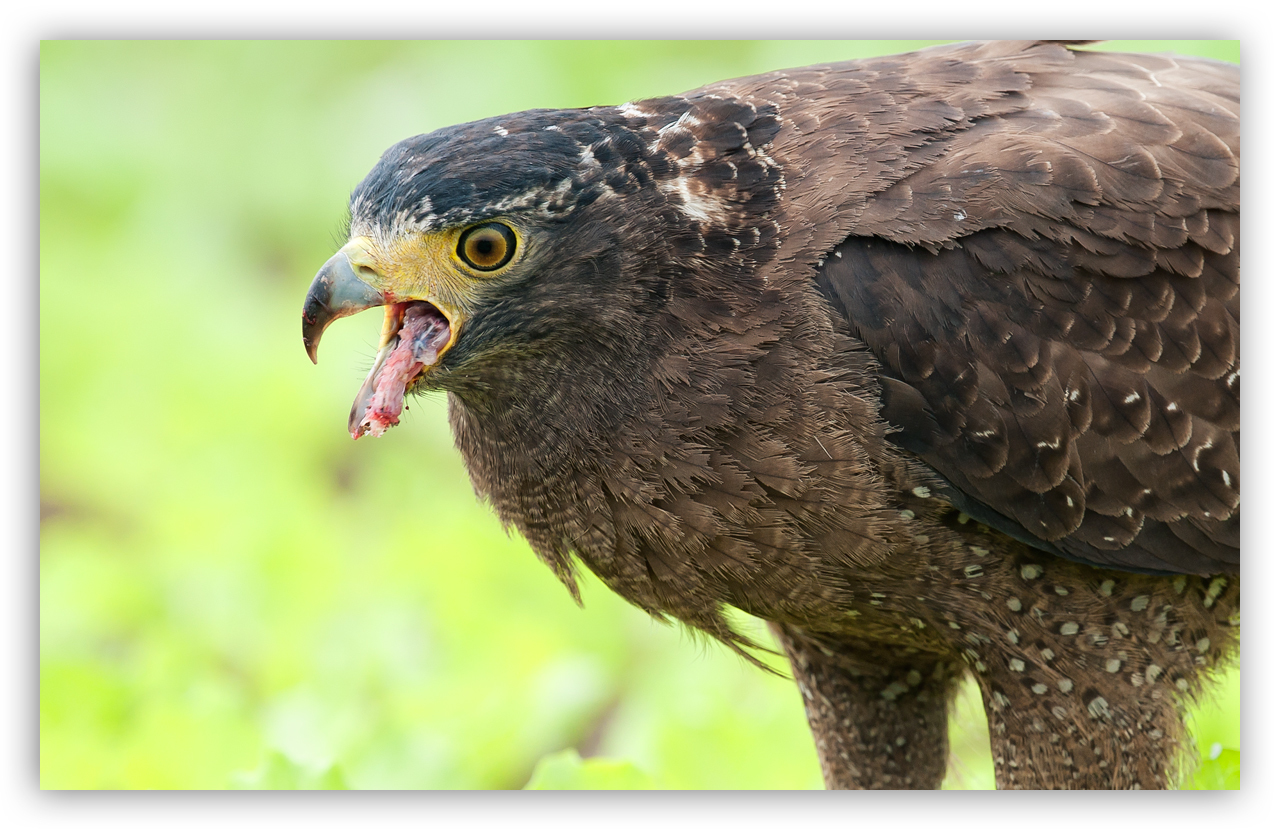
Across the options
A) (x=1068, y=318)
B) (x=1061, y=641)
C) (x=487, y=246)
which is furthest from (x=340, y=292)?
(x=1061, y=641)

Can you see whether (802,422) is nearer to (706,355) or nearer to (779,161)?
(706,355)

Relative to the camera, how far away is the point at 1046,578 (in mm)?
3012

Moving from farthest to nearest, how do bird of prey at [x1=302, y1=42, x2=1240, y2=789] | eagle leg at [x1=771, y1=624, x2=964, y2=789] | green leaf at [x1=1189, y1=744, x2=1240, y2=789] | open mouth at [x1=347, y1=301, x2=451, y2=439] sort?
eagle leg at [x1=771, y1=624, x2=964, y2=789], green leaf at [x1=1189, y1=744, x2=1240, y2=789], bird of prey at [x1=302, y1=42, x2=1240, y2=789], open mouth at [x1=347, y1=301, x2=451, y2=439]

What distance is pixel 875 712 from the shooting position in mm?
3674

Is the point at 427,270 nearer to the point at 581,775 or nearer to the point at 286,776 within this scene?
the point at 581,775

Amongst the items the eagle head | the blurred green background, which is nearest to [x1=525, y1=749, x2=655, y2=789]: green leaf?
the blurred green background

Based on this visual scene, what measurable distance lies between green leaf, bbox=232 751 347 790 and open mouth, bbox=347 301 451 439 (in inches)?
61.0

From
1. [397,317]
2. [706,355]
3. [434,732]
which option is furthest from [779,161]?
[434,732]

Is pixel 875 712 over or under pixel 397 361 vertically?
under

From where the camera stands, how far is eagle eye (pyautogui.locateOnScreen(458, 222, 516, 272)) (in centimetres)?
267

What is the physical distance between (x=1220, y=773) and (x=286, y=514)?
160 inches

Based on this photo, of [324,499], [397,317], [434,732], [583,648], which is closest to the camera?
[397,317]

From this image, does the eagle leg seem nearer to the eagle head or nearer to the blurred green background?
the blurred green background
